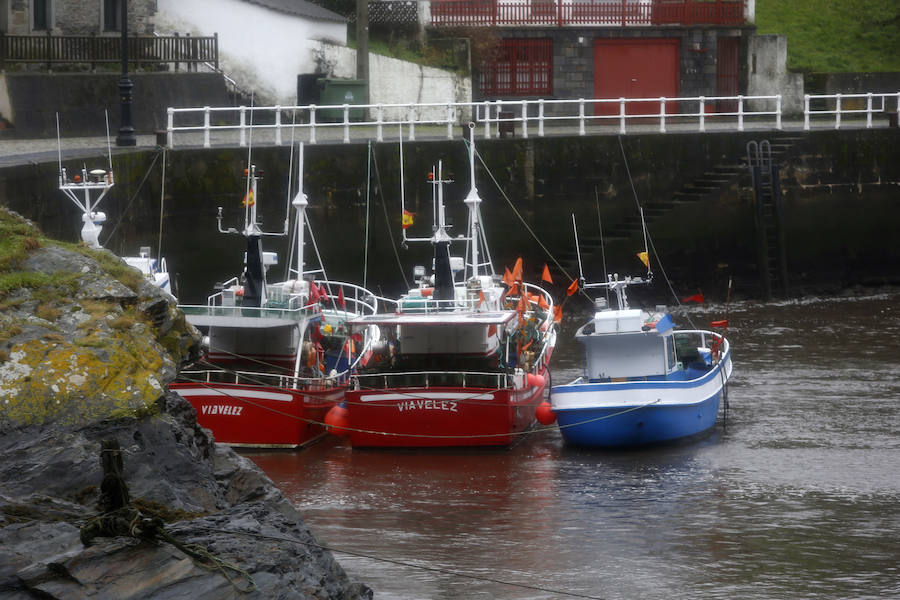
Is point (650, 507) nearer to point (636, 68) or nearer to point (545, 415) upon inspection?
point (545, 415)

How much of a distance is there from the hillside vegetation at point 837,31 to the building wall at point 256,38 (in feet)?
49.3

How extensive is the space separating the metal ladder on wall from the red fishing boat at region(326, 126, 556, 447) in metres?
10.5

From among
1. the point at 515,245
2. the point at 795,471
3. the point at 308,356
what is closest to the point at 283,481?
the point at 308,356

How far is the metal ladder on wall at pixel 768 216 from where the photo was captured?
2978 cm

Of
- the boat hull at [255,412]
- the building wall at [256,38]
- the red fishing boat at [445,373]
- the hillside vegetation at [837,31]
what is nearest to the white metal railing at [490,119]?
the building wall at [256,38]

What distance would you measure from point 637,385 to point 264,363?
196 inches

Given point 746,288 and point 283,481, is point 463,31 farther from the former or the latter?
point 283,481

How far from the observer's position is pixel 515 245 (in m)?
28.7

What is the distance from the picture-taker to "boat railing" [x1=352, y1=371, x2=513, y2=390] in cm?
1833

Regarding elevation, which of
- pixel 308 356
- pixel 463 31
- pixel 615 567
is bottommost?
pixel 615 567

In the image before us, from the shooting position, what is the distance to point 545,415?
1900 cm

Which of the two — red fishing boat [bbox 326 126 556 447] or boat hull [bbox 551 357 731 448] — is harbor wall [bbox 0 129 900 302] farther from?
boat hull [bbox 551 357 731 448]

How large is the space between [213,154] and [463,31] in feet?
41.8

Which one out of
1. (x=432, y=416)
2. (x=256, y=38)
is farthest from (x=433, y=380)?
(x=256, y=38)
